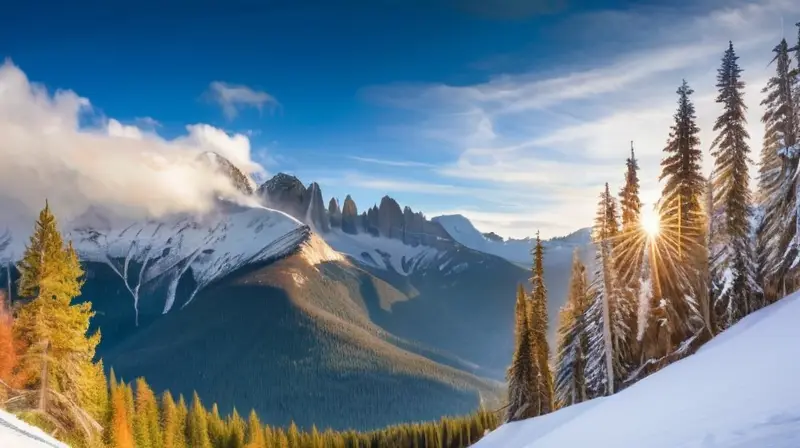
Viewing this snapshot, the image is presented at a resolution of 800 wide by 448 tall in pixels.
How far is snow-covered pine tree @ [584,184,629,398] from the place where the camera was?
1437 inches

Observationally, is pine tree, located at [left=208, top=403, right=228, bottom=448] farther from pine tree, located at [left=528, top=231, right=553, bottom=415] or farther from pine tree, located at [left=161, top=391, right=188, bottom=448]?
pine tree, located at [left=528, top=231, right=553, bottom=415]

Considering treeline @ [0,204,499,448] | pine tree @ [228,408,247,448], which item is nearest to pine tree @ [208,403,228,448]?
pine tree @ [228,408,247,448]

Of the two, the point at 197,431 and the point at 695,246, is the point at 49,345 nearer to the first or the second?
the point at 695,246

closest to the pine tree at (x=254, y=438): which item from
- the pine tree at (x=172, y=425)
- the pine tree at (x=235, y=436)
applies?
the pine tree at (x=235, y=436)

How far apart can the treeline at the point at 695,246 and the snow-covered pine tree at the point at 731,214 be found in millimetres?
64

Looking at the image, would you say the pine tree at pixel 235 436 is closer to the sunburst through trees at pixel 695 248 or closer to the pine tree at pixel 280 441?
the pine tree at pixel 280 441

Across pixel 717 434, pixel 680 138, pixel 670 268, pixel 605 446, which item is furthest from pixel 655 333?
pixel 717 434

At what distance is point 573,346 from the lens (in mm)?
46531

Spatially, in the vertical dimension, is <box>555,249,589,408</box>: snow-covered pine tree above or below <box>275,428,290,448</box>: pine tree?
above

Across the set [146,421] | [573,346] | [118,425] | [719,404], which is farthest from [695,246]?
[146,421]

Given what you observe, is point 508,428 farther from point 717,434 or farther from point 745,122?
point 717,434

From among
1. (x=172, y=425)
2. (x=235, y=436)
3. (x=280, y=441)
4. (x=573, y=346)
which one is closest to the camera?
(x=573, y=346)

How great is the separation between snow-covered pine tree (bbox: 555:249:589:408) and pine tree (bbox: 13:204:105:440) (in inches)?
1397

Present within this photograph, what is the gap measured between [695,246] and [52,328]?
39.2 m
